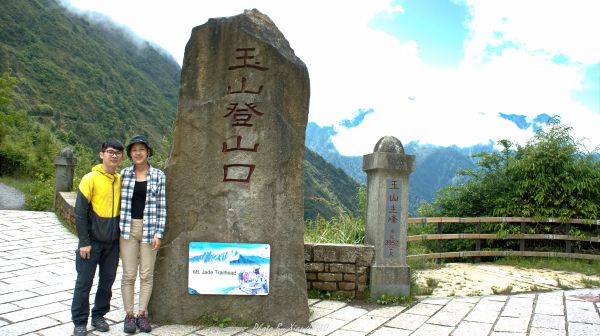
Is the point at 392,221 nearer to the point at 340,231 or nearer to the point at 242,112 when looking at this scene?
the point at 340,231

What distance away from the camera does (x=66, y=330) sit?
4.02 meters

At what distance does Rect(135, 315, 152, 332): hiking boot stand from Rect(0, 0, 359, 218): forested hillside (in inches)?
595

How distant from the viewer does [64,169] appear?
11.5m

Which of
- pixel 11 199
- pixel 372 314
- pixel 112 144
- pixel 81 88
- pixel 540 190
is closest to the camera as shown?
pixel 112 144

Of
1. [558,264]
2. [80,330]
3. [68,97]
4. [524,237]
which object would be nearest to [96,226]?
A: [80,330]

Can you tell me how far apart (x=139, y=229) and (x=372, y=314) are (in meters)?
2.53

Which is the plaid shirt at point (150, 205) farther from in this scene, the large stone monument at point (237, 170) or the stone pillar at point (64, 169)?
the stone pillar at point (64, 169)

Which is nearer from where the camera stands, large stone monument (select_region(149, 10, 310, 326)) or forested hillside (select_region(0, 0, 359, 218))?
large stone monument (select_region(149, 10, 310, 326))

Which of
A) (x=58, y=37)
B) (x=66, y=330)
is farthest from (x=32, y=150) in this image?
(x=58, y=37)

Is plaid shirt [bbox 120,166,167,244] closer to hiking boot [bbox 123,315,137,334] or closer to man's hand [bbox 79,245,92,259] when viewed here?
man's hand [bbox 79,245,92,259]

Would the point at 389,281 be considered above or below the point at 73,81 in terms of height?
below

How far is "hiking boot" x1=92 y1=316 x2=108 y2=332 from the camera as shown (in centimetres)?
405

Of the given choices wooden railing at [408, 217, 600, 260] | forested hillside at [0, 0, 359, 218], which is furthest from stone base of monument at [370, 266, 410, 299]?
forested hillside at [0, 0, 359, 218]

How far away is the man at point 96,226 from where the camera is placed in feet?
12.6
